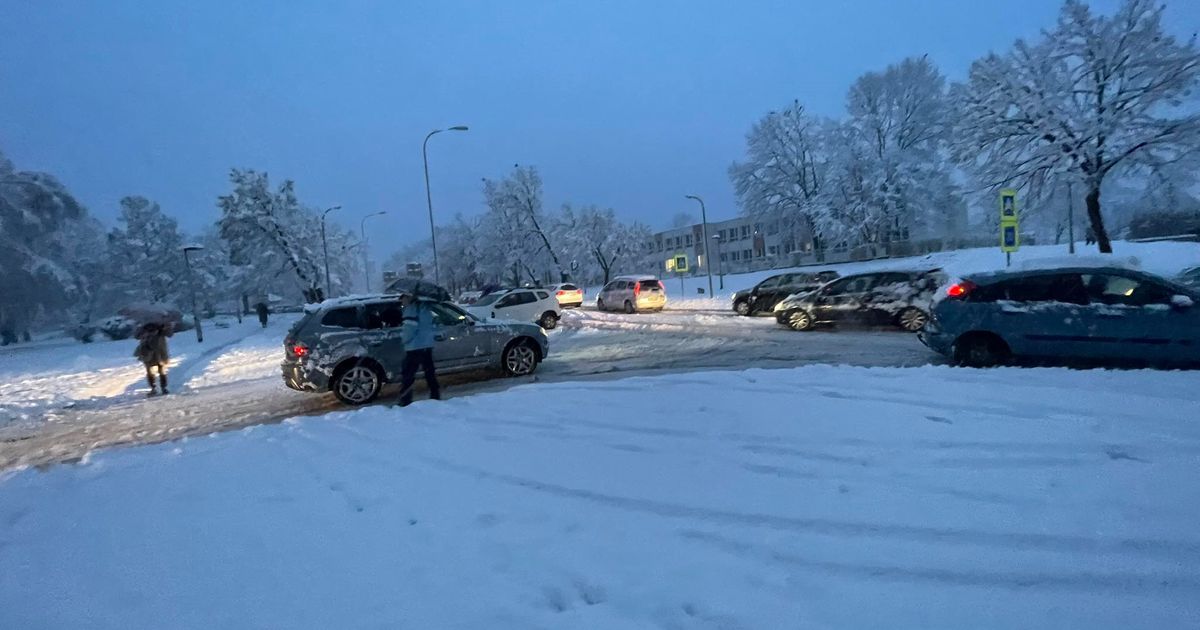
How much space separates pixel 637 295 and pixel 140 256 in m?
58.5

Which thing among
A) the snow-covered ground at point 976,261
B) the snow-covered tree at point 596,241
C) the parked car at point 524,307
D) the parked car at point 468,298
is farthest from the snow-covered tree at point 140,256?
the parked car at point 524,307

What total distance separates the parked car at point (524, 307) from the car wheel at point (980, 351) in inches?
627

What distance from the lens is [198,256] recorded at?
72.8 metres

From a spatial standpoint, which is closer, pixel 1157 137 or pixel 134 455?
pixel 134 455

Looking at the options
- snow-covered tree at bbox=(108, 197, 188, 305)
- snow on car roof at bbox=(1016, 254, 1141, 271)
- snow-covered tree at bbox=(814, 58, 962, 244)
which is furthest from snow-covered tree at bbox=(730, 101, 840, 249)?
snow-covered tree at bbox=(108, 197, 188, 305)

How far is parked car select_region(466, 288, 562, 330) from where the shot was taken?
24.4 metres

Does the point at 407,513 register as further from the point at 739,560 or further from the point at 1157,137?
the point at 1157,137

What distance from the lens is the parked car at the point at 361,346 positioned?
424 inches

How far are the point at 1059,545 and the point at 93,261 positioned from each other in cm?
8143

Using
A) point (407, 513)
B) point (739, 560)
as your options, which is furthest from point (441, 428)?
point (739, 560)

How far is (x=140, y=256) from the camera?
66312 millimetres

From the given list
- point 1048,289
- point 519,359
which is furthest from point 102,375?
point 1048,289

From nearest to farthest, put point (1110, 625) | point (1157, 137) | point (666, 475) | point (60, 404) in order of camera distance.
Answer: point (1110, 625) < point (666, 475) < point (60, 404) < point (1157, 137)

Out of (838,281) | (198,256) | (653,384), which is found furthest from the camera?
(198,256)
